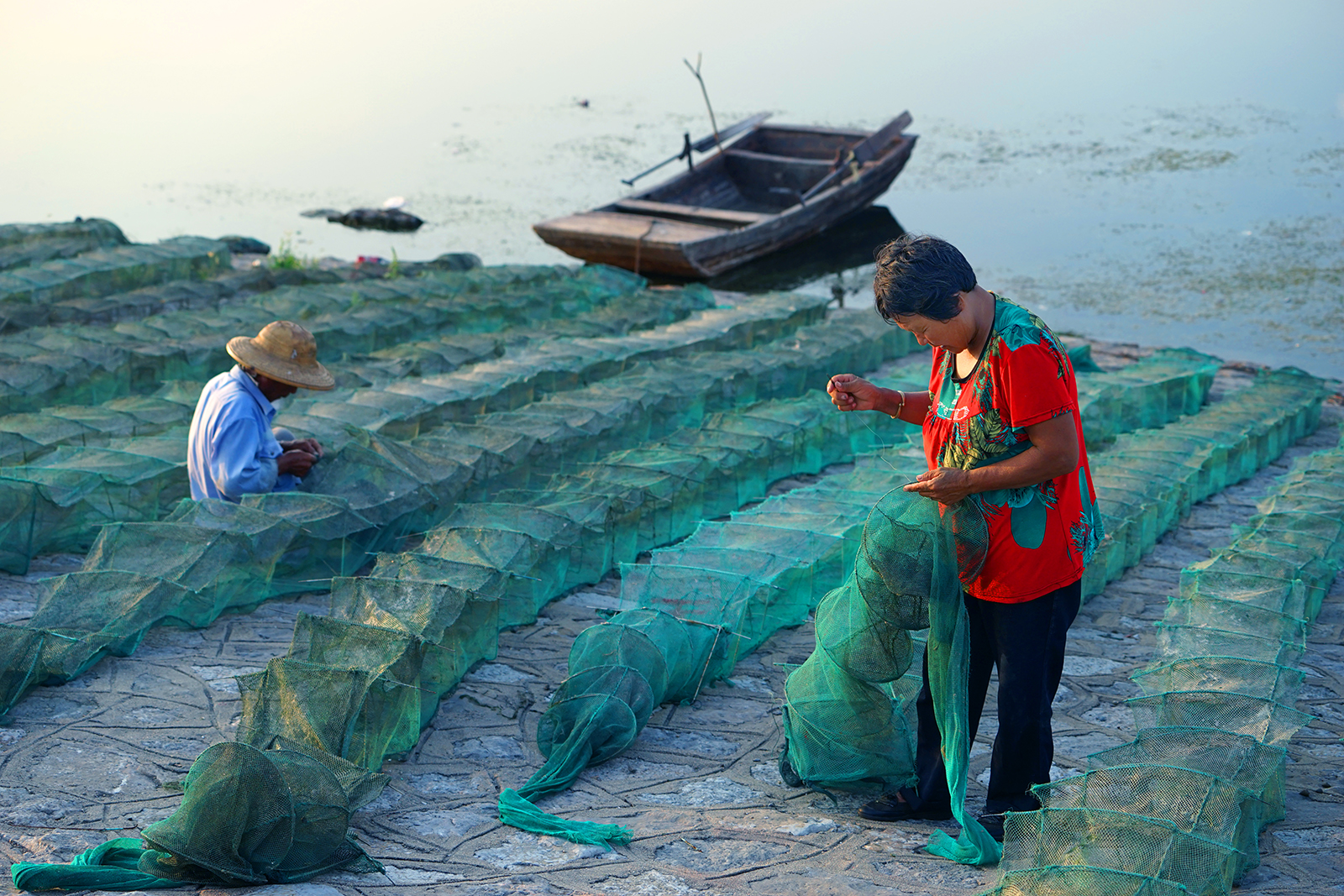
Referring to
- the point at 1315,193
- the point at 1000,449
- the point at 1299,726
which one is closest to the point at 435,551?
the point at 1000,449

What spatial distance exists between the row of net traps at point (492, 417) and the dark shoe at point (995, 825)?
3.51 m

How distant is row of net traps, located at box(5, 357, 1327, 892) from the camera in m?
4.13

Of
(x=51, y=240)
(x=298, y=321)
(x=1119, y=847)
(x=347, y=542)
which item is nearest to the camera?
(x=1119, y=847)

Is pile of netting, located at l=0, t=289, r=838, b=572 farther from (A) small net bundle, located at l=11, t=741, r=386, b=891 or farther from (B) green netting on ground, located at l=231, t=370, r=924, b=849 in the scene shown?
(A) small net bundle, located at l=11, t=741, r=386, b=891

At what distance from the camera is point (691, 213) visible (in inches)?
674

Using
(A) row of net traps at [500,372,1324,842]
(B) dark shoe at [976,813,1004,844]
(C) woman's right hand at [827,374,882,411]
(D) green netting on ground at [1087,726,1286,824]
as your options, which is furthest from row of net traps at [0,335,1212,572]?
(D) green netting on ground at [1087,726,1286,824]

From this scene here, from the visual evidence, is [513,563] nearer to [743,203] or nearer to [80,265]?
[80,265]

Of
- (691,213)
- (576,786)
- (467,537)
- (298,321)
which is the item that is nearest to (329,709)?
(576,786)

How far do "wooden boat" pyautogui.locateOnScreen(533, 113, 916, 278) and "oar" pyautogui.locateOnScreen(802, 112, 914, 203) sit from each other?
22mm

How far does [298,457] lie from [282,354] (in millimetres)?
567

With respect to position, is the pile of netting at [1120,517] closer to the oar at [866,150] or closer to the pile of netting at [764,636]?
the pile of netting at [764,636]

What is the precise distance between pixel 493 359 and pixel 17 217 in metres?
14.0

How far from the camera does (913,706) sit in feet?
13.5

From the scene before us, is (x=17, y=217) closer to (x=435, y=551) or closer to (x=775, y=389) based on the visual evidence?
(x=775, y=389)
